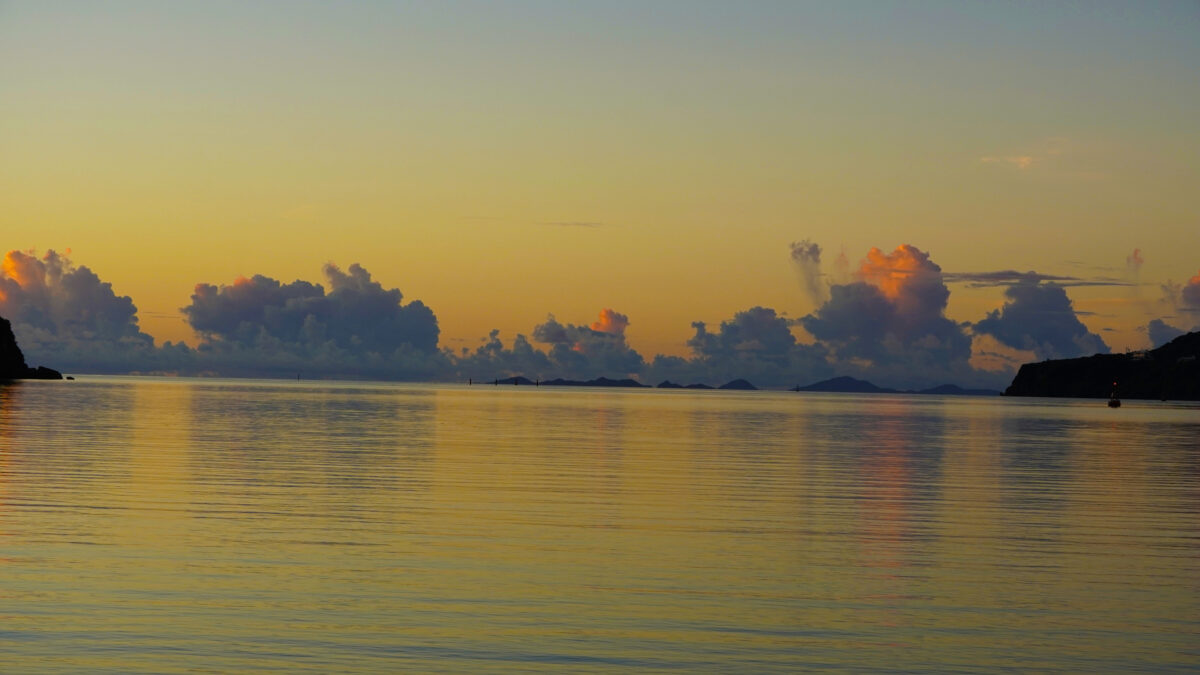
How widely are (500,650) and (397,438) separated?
177 feet

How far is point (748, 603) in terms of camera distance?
19.5 m

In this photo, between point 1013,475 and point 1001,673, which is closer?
point 1001,673

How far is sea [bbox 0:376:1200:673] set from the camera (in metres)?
16.2

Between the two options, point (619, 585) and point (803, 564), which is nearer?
point (619, 585)

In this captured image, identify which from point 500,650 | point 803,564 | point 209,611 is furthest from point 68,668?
point 803,564

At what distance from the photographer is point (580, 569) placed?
22.4 meters

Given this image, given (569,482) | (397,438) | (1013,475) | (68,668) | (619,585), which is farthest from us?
(397,438)

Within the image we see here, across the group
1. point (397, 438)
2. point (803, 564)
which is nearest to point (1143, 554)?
point (803, 564)

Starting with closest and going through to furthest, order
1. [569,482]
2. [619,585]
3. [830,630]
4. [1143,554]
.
Result: [830,630]
[619,585]
[1143,554]
[569,482]

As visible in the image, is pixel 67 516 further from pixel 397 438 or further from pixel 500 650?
pixel 397 438

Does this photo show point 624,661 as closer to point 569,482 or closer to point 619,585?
point 619,585

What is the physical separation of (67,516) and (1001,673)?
22.0 metres

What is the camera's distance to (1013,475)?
49.0 m

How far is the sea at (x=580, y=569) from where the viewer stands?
16.2 meters
